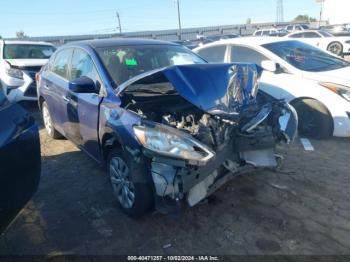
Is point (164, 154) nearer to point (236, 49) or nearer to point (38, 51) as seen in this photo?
point (236, 49)

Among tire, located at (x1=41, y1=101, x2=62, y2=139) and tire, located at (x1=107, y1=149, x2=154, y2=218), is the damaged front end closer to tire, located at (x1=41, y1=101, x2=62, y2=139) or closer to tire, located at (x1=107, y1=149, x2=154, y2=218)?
tire, located at (x1=107, y1=149, x2=154, y2=218)

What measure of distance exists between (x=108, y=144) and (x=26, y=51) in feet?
24.6

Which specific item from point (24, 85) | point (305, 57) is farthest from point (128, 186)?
point (24, 85)

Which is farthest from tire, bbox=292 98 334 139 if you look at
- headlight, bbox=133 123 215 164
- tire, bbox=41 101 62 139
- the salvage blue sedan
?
tire, bbox=41 101 62 139

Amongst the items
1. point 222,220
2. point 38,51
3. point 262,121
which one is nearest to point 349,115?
point 262,121

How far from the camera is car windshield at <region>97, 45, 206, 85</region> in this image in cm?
397

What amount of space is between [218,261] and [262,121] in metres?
1.47

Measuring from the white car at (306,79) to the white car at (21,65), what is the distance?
15.9 ft

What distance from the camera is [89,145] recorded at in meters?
4.18

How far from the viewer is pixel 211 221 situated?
3.43m

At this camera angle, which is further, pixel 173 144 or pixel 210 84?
pixel 210 84

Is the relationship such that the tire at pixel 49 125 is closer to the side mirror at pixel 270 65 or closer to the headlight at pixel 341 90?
the side mirror at pixel 270 65

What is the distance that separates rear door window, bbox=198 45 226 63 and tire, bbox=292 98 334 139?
1994 millimetres

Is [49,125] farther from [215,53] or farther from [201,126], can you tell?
[201,126]
